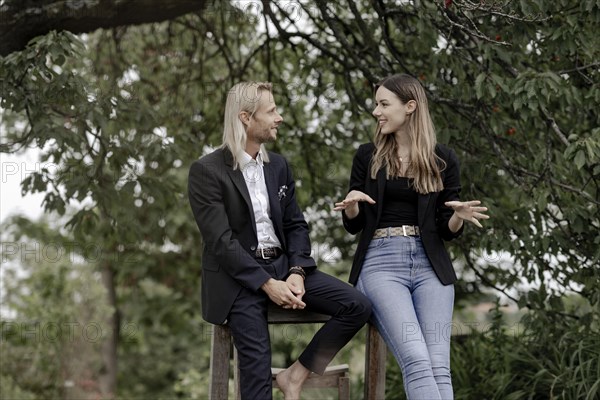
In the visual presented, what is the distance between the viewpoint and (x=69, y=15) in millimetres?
5527

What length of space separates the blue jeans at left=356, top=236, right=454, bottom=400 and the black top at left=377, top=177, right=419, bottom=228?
0.09m

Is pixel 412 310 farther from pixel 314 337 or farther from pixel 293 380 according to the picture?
pixel 293 380

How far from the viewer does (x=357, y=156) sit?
13.7 ft

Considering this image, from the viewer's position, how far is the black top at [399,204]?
13.1 ft

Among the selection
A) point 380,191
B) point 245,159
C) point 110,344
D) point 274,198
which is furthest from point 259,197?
point 110,344

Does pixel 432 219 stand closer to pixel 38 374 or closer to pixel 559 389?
pixel 559 389

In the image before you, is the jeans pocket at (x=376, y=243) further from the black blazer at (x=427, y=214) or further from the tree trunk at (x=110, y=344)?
the tree trunk at (x=110, y=344)

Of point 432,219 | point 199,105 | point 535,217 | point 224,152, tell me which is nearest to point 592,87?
point 535,217

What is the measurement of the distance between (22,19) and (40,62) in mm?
709

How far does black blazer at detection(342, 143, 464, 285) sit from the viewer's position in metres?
3.96

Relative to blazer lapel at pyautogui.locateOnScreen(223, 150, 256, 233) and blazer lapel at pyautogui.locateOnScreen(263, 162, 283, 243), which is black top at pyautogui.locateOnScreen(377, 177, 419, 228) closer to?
blazer lapel at pyautogui.locateOnScreen(263, 162, 283, 243)

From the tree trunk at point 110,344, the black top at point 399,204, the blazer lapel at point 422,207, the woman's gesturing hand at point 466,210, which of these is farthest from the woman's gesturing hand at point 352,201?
the tree trunk at point 110,344

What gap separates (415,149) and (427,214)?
317 millimetres

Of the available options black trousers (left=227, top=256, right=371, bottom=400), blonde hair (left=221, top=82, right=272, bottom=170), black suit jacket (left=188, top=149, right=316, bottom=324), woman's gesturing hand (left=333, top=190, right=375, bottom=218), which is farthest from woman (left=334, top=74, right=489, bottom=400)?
blonde hair (left=221, top=82, right=272, bottom=170)
